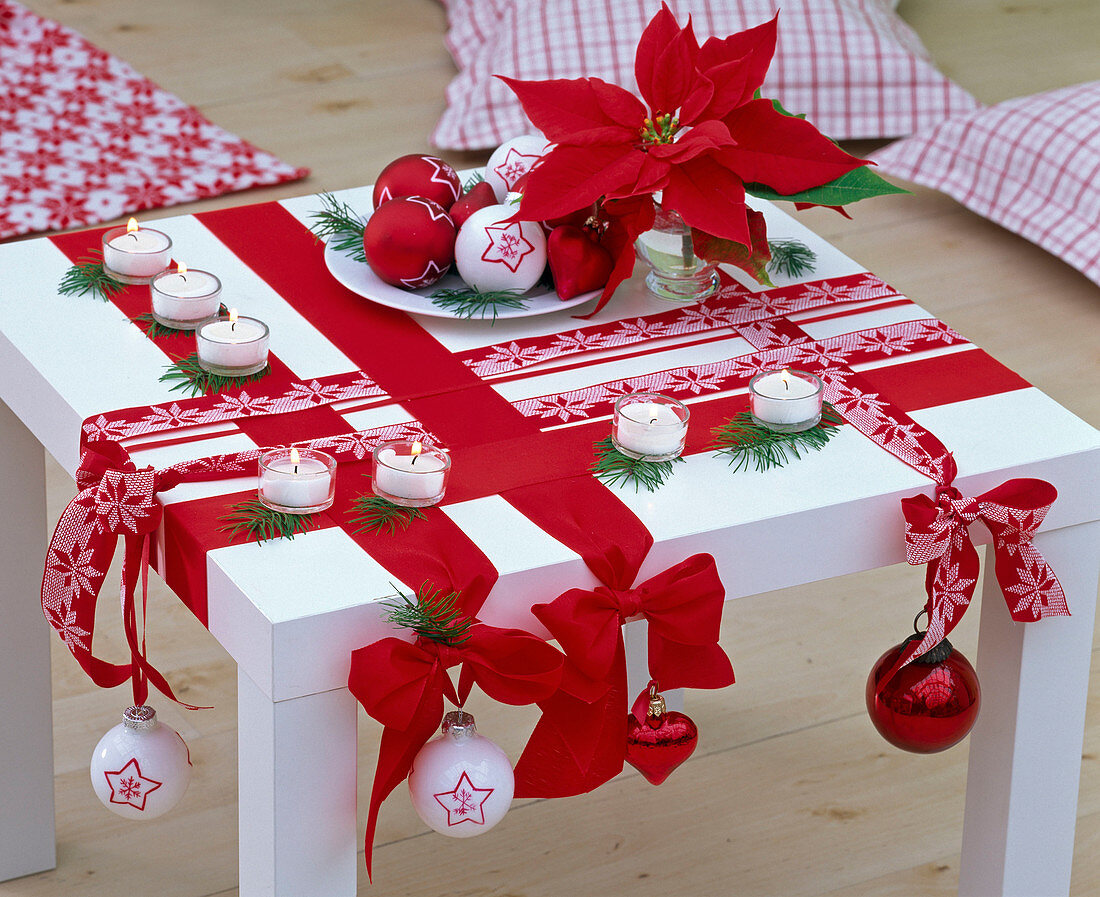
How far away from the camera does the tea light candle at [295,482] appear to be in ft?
3.14

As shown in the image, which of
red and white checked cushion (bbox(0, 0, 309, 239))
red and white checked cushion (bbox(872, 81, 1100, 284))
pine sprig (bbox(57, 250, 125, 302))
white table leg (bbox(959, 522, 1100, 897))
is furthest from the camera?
red and white checked cushion (bbox(0, 0, 309, 239))

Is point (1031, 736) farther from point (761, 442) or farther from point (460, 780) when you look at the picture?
point (460, 780)

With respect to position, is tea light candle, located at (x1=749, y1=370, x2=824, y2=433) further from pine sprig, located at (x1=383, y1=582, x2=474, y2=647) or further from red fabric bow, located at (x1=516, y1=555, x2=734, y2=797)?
pine sprig, located at (x1=383, y1=582, x2=474, y2=647)

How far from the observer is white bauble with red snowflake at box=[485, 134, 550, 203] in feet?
4.20

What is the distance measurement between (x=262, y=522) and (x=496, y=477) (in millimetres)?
153

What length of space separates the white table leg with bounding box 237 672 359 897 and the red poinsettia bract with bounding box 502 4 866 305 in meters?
0.40

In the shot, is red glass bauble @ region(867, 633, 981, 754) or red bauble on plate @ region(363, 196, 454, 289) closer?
red glass bauble @ region(867, 633, 981, 754)

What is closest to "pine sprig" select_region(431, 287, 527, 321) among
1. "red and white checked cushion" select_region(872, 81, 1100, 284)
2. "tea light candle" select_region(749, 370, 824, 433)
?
"tea light candle" select_region(749, 370, 824, 433)

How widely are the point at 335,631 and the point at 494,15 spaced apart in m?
2.18

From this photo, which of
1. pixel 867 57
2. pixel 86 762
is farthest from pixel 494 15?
pixel 86 762

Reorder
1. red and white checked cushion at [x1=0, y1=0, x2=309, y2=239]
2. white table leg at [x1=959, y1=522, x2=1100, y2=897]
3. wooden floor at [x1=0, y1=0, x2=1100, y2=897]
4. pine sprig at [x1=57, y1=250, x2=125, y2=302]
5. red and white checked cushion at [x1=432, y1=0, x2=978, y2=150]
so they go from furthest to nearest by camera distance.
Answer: red and white checked cushion at [x1=432, y1=0, x2=978, y2=150] < red and white checked cushion at [x1=0, y1=0, x2=309, y2=239] < wooden floor at [x1=0, y1=0, x2=1100, y2=897] < pine sprig at [x1=57, y1=250, x2=125, y2=302] < white table leg at [x1=959, y1=522, x2=1100, y2=897]

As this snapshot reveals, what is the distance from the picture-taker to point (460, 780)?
3.10ft

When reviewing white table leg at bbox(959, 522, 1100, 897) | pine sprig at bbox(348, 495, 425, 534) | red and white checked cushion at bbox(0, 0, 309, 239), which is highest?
pine sprig at bbox(348, 495, 425, 534)

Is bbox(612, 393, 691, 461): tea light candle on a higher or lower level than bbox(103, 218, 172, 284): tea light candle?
higher
